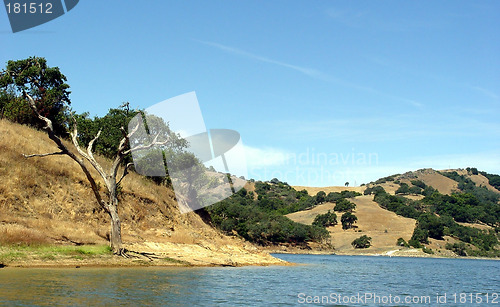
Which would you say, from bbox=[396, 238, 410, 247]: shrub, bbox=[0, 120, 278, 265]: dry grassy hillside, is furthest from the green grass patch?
bbox=[396, 238, 410, 247]: shrub

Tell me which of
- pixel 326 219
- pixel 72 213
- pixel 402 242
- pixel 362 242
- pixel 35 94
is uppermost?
pixel 35 94

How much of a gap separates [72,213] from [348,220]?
14832 cm

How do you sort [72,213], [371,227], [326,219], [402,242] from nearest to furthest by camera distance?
1. [72,213]
2. [402,242]
3. [371,227]
4. [326,219]

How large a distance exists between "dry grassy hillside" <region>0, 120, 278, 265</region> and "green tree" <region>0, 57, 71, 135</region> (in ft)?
14.6

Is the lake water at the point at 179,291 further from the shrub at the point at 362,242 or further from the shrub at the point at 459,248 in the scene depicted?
the shrub at the point at 459,248

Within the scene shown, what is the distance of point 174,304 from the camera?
723 inches

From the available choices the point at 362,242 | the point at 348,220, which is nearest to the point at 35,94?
the point at 362,242

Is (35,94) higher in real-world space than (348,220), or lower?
higher

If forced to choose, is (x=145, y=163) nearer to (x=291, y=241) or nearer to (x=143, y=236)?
(x=143, y=236)

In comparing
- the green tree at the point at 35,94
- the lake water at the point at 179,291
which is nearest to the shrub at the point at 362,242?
the green tree at the point at 35,94

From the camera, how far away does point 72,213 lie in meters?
35.8

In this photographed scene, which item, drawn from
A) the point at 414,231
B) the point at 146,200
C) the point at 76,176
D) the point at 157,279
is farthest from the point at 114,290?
the point at 414,231

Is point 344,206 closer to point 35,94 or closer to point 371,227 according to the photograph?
point 371,227

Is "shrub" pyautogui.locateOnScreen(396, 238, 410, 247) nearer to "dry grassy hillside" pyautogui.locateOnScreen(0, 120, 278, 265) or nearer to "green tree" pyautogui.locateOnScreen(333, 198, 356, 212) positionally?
"green tree" pyautogui.locateOnScreen(333, 198, 356, 212)
